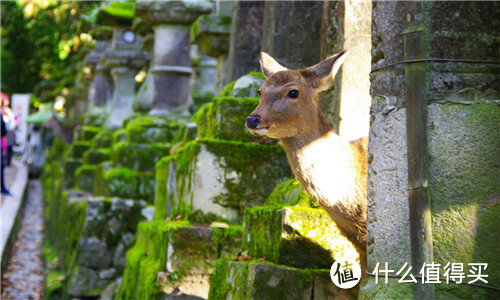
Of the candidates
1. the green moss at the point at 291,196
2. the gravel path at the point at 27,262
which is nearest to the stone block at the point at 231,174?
the green moss at the point at 291,196

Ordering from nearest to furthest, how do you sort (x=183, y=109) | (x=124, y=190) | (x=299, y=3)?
1. (x=299, y=3)
2. (x=124, y=190)
3. (x=183, y=109)

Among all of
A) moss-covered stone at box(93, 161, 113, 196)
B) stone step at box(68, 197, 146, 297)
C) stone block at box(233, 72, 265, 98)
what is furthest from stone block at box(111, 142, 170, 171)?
stone block at box(233, 72, 265, 98)

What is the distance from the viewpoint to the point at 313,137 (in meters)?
4.75

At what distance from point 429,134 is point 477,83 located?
1.17ft

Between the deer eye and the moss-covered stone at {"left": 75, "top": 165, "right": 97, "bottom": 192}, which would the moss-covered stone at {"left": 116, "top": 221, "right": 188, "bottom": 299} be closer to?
the deer eye

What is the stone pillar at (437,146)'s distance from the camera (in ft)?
11.7

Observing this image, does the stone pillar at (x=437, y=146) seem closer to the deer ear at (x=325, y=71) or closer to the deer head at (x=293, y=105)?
the deer ear at (x=325, y=71)

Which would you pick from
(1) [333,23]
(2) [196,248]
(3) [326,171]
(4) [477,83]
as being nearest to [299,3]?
(1) [333,23]

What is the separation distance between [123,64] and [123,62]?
0.21 feet

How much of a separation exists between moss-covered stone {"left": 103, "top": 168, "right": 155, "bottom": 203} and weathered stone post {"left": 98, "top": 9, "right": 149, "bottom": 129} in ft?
14.7

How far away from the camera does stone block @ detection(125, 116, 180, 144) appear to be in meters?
11.0

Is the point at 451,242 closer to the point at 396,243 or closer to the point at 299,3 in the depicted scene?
the point at 396,243

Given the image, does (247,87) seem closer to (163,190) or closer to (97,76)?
(163,190)

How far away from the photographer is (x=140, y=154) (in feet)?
35.1
